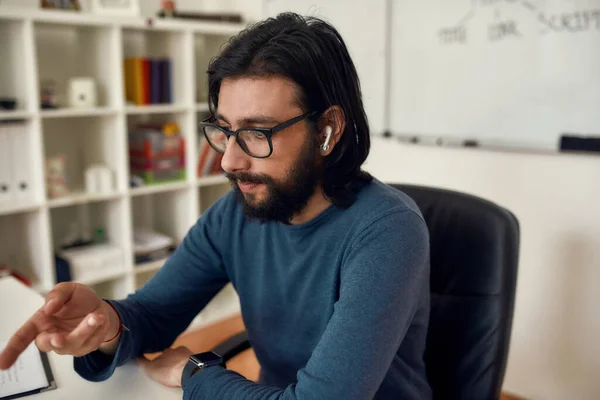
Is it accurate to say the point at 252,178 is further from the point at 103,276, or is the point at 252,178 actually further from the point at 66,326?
the point at 103,276

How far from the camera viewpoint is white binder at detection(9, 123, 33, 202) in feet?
7.20

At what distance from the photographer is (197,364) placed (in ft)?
3.22

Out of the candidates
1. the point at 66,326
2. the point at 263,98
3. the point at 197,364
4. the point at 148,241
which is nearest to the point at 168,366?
the point at 197,364

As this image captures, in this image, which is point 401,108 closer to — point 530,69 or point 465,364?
point 530,69

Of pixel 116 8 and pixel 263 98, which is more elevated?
pixel 116 8

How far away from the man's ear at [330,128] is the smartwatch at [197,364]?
0.46m

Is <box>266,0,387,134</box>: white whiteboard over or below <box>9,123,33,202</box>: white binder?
over

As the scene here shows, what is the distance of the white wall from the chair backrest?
0.92 metres

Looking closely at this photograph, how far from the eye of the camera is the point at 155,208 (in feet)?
9.93

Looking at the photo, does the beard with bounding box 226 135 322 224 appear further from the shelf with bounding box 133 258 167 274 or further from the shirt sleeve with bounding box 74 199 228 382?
the shelf with bounding box 133 258 167 274

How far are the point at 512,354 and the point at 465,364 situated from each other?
1200 millimetres

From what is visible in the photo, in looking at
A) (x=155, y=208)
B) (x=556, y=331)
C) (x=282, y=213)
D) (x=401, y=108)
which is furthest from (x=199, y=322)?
(x=282, y=213)

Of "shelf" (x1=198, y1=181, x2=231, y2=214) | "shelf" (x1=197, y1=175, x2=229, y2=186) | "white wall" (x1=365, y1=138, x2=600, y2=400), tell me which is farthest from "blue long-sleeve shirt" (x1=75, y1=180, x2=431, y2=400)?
"shelf" (x1=198, y1=181, x2=231, y2=214)

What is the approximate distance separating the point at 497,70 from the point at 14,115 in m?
1.89
